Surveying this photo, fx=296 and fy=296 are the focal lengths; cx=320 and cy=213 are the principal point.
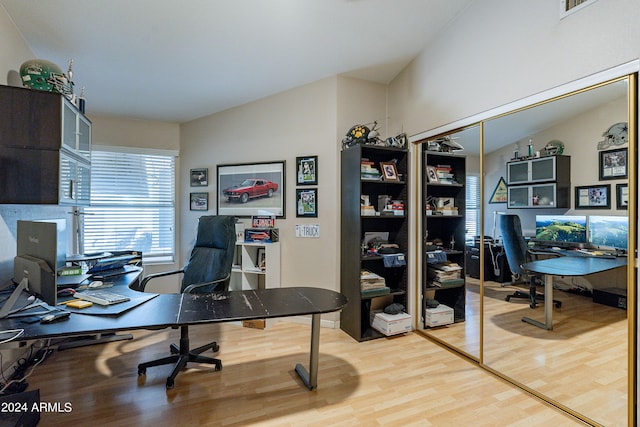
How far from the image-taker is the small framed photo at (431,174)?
3154 mm

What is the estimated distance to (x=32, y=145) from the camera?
1.93m

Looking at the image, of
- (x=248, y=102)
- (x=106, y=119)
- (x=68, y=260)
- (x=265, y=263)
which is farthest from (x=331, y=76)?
(x=68, y=260)

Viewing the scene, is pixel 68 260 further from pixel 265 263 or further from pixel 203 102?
pixel 203 102

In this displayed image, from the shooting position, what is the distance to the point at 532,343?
2.26 meters

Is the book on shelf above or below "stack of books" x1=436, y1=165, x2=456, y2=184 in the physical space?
below

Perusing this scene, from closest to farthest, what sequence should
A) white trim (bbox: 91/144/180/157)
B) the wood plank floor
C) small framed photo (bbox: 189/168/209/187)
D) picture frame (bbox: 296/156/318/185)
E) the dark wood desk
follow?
1. the dark wood desk
2. the wood plank floor
3. picture frame (bbox: 296/156/318/185)
4. white trim (bbox: 91/144/180/157)
5. small framed photo (bbox: 189/168/209/187)

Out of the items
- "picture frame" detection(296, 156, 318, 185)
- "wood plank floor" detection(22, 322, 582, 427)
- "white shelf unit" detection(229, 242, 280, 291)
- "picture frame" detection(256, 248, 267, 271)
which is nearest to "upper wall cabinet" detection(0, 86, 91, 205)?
"wood plank floor" detection(22, 322, 582, 427)

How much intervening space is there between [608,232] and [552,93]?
3.12 ft

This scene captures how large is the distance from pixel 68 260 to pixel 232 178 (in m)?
1.87

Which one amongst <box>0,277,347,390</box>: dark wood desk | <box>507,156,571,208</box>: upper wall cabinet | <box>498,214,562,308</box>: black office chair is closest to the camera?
<box>0,277,347,390</box>: dark wood desk

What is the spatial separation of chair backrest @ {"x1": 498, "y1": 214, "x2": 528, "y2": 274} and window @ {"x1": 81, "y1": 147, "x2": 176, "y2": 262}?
4054 mm

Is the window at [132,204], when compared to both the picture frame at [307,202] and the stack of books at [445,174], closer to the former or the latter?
the picture frame at [307,202]

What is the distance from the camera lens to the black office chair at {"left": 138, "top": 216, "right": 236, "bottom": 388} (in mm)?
2424

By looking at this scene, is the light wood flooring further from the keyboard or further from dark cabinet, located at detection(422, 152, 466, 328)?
the keyboard
